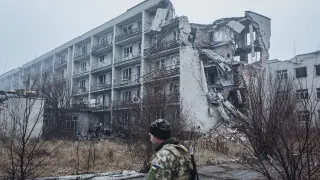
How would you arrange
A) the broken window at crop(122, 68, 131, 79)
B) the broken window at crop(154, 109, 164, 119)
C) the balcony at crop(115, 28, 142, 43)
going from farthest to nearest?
the broken window at crop(122, 68, 131, 79) → the balcony at crop(115, 28, 142, 43) → the broken window at crop(154, 109, 164, 119)

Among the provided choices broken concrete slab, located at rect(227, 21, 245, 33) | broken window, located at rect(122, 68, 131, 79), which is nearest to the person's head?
broken concrete slab, located at rect(227, 21, 245, 33)

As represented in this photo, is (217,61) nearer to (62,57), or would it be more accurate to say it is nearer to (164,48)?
(164,48)

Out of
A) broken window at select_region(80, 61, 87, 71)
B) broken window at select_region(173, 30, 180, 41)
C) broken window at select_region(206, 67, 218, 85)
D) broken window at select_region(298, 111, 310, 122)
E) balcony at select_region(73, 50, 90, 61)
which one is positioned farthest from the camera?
broken window at select_region(80, 61, 87, 71)

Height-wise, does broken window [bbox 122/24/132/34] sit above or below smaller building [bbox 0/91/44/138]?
above

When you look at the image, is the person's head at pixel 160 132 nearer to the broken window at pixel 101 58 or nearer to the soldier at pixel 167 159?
the soldier at pixel 167 159

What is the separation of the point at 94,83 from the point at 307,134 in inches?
1469

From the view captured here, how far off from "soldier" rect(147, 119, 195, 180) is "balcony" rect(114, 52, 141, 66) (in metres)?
29.3

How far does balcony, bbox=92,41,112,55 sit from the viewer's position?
3779cm

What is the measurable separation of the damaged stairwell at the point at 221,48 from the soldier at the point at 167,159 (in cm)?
2367

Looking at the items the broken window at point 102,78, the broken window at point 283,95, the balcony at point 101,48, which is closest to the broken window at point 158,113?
the broken window at point 283,95

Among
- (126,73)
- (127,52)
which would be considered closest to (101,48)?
(127,52)

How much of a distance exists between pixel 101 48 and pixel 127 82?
8250mm

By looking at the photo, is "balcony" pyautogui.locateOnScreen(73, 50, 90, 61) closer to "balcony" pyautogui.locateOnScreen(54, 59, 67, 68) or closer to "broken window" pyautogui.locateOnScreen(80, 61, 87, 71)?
"broken window" pyautogui.locateOnScreen(80, 61, 87, 71)

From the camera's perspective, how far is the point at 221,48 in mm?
31094
